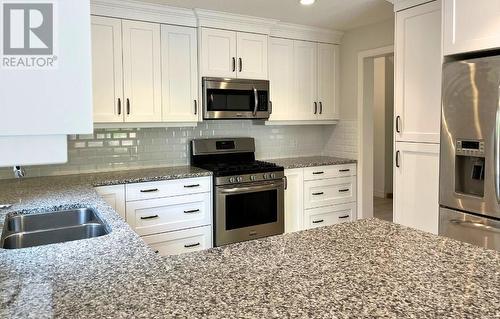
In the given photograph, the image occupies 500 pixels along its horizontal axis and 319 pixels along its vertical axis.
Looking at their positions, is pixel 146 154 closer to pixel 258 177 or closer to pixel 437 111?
pixel 258 177

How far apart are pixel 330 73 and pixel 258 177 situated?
1663mm

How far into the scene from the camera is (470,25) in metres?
2.46

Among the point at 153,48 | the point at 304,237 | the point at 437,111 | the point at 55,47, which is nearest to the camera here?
the point at 55,47

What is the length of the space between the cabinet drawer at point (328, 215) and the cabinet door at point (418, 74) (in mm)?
1317

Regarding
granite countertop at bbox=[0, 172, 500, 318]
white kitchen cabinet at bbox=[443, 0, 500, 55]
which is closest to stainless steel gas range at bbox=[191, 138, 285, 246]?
white kitchen cabinet at bbox=[443, 0, 500, 55]

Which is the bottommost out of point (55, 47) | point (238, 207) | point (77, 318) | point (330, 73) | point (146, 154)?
point (238, 207)

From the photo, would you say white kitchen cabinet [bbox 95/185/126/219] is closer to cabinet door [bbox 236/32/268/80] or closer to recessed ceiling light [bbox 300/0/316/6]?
cabinet door [bbox 236/32/268/80]

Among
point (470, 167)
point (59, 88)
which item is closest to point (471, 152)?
point (470, 167)

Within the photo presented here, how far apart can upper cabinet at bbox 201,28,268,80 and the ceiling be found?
0.23m

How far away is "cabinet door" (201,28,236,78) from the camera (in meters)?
3.66

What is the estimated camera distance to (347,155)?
4.48 meters

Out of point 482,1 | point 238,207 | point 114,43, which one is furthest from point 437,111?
point 114,43

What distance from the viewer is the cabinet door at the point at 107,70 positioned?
323 cm

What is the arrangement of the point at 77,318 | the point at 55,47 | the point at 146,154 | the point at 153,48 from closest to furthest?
the point at 55,47, the point at 77,318, the point at 153,48, the point at 146,154
